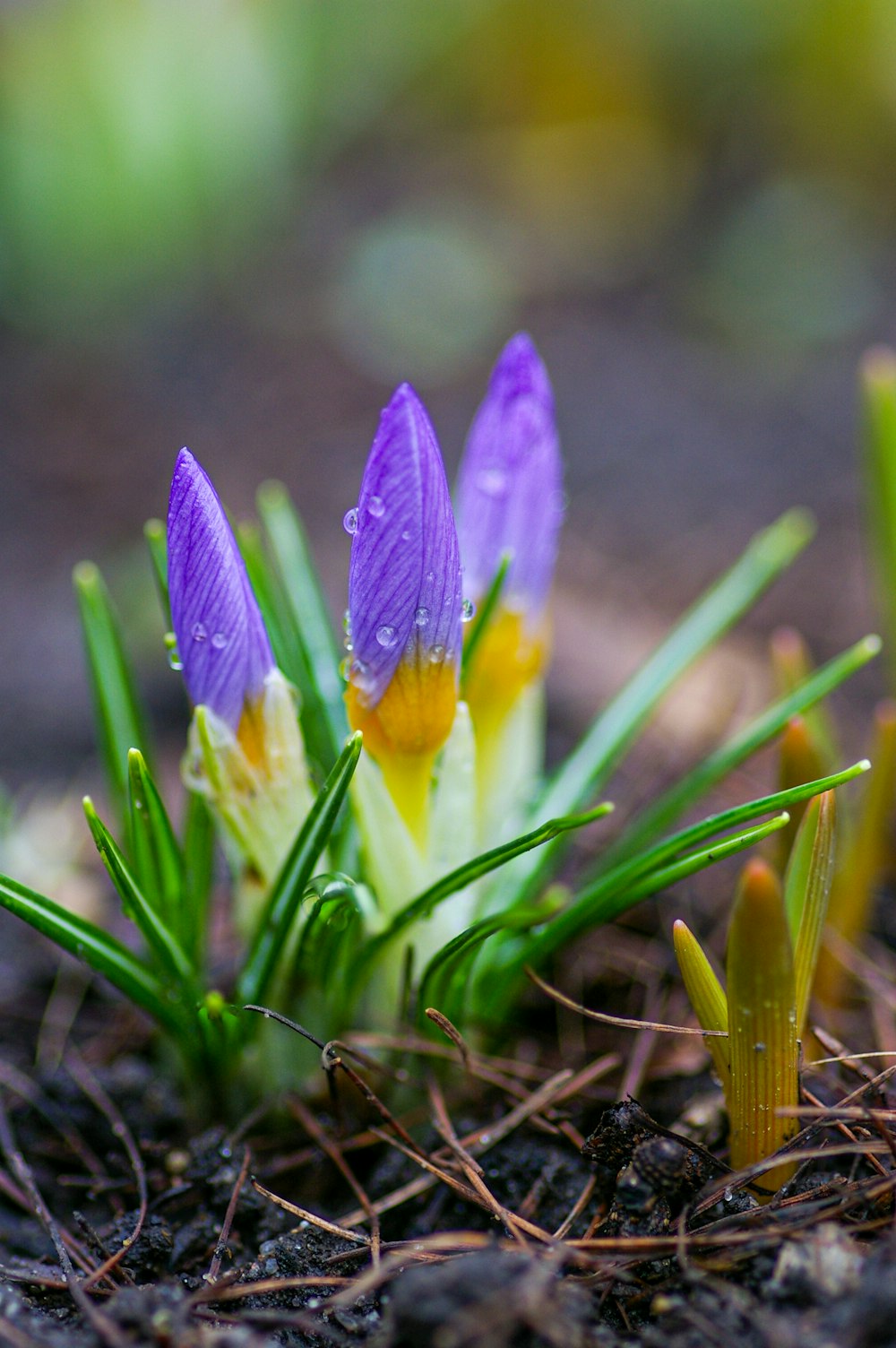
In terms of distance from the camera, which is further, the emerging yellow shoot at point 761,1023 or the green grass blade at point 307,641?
the green grass blade at point 307,641

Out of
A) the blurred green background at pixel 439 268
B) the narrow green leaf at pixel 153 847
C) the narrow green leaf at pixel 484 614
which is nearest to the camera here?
the narrow green leaf at pixel 153 847

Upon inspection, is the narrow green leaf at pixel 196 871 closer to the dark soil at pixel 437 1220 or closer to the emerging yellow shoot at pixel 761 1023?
the dark soil at pixel 437 1220

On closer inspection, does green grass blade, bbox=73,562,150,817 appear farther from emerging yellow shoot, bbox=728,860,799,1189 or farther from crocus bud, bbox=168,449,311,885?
emerging yellow shoot, bbox=728,860,799,1189

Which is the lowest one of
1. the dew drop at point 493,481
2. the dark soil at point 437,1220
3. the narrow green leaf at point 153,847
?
the dark soil at point 437,1220

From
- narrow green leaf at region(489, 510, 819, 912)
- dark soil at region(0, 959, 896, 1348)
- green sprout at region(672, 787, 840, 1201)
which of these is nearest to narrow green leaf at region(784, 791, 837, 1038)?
Answer: green sprout at region(672, 787, 840, 1201)

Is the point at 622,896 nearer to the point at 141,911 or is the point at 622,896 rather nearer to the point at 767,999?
the point at 767,999

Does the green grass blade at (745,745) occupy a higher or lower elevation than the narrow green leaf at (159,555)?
lower

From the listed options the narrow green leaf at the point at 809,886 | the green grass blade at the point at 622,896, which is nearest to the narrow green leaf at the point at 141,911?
the green grass blade at the point at 622,896

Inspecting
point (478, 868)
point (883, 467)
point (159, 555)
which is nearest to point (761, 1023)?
point (478, 868)
